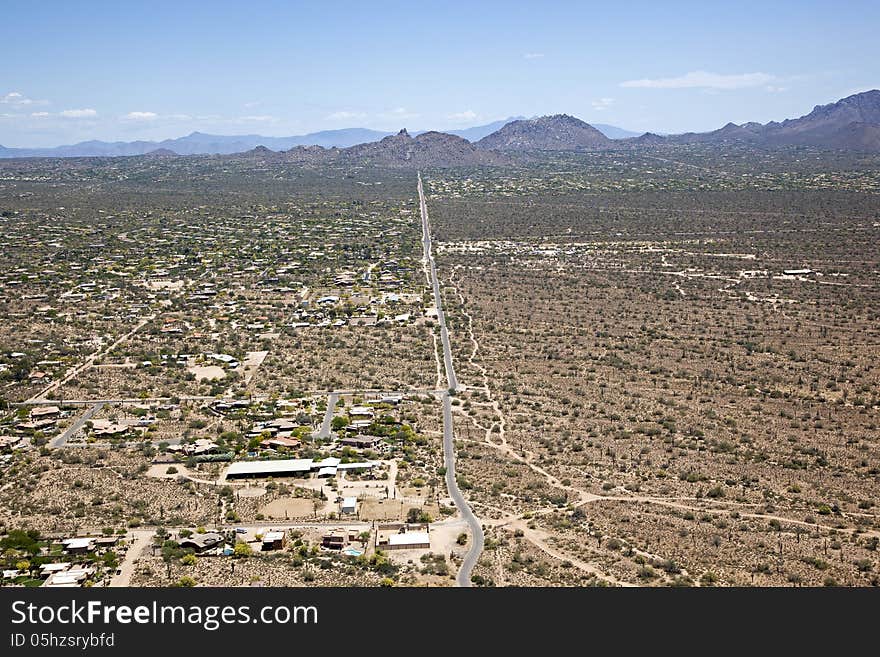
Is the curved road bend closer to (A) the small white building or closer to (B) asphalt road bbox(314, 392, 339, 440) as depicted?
(A) the small white building

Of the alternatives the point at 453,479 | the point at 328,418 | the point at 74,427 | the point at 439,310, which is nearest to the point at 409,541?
the point at 453,479

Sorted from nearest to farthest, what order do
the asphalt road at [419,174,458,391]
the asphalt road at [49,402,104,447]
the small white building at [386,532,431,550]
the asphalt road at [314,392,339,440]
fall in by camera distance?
the small white building at [386,532,431,550]
the asphalt road at [49,402,104,447]
the asphalt road at [314,392,339,440]
the asphalt road at [419,174,458,391]

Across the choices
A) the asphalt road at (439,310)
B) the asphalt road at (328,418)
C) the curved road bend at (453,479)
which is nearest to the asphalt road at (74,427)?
the asphalt road at (328,418)

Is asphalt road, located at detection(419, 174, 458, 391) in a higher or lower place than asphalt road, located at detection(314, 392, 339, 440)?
higher

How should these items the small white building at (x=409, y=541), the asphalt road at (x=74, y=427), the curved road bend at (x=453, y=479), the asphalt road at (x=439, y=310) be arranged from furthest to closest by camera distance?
1. the asphalt road at (x=439, y=310)
2. the asphalt road at (x=74, y=427)
3. the small white building at (x=409, y=541)
4. the curved road bend at (x=453, y=479)

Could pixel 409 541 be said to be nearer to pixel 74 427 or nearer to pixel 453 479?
pixel 453 479

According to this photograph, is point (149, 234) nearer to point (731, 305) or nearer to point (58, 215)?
point (58, 215)

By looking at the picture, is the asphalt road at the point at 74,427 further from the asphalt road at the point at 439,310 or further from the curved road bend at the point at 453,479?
the asphalt road at the point at 439,310

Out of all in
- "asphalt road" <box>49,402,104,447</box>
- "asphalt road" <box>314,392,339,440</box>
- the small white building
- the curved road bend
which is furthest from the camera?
"asphalt road" <box>314,392,339,440</box>

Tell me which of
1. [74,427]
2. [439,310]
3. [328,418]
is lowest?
[74,427]

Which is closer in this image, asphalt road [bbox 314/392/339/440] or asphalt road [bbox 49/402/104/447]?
asphalt road [bbox 49/402/104/447]

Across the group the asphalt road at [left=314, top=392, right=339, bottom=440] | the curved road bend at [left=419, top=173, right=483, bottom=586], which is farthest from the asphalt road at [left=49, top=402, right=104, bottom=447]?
the curved road bend at [left=419, top=173, right=483, bottom=586]
